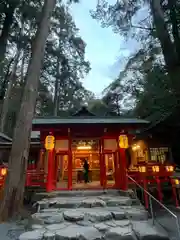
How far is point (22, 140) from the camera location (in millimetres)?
5645

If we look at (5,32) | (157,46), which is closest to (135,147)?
(157,46)

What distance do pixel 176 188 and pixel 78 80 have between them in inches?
613

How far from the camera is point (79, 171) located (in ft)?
37.9

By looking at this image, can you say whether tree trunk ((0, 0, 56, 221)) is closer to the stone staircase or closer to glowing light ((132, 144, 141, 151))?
the stone staircase

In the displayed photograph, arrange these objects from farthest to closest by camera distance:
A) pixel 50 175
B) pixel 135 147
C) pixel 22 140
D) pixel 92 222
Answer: pixel 135 147 → pixel 50 175 → pixel 22 140 → pixel 92 222

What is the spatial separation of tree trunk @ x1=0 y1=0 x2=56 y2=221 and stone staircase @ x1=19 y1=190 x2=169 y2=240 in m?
0.86

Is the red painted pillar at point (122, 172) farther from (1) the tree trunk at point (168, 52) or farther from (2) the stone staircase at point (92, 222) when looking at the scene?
(1) the tree trunk at point (168, 52)

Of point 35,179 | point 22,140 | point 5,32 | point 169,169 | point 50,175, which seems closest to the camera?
point 22,140

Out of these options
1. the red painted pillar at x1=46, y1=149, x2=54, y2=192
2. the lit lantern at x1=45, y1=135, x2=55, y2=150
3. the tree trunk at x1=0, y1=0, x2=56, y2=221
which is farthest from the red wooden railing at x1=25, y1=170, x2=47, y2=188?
the tree trunk at x1=0, y1=0, x2=56, y2=221

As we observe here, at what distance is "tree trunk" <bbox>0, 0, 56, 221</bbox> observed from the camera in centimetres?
516

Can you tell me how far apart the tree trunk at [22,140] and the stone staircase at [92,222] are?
2.83 ft

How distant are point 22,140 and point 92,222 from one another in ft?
10.6

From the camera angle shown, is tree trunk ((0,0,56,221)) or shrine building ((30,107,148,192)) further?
shrine building ((30,107,148,192))

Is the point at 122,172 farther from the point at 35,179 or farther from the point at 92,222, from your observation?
the point at 35,179
